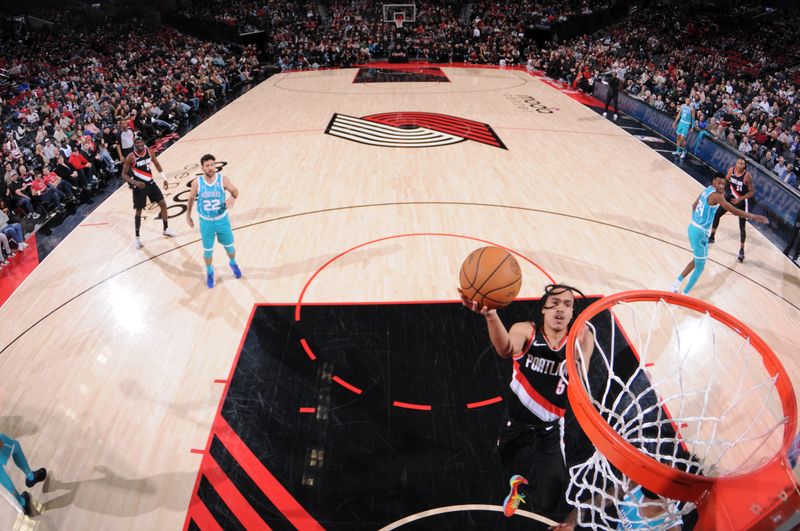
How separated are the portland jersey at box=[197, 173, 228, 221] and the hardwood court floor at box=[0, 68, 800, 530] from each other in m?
1.21

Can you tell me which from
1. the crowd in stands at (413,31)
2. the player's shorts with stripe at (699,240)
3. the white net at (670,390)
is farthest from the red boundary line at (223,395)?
the crowd in stands at (413,31)

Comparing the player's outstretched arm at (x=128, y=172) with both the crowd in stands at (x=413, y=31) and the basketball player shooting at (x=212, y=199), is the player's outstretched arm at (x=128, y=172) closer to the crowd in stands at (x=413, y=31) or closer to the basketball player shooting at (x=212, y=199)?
the basketball player shooting at (x=212, y=199)

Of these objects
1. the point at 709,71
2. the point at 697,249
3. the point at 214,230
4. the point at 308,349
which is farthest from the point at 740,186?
the point at 709,71

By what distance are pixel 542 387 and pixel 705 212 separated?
380 cm

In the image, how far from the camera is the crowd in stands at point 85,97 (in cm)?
888

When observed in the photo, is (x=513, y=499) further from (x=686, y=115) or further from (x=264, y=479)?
(x=686, y=115)

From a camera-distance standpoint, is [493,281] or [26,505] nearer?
[493,281]

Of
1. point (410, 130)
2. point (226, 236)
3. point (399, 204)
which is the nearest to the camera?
point (226, 236)

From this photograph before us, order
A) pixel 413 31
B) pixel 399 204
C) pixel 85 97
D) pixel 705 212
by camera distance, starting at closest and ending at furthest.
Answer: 1. pixel 705 212
2. pixel 399 204
3. pixel 85 97
4. pixel 413 31

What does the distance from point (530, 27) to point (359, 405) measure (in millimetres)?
26977

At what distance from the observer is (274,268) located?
6.87 m

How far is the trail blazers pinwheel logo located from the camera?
1237cm

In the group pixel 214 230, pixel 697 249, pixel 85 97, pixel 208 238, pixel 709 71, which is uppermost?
pixel 709 71

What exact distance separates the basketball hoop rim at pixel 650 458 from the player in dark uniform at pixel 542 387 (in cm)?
30
